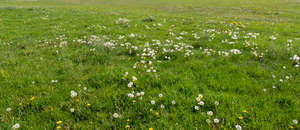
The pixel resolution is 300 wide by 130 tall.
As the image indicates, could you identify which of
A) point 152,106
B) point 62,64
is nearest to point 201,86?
point 152,106

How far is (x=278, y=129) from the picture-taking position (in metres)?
3.29

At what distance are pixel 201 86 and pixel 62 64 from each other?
5.11m

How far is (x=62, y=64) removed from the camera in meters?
6.40

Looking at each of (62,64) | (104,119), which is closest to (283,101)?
(104,119)

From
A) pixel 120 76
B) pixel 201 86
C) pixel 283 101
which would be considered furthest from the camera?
pixel 120 76

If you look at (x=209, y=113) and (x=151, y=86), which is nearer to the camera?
(x=209, y=113)

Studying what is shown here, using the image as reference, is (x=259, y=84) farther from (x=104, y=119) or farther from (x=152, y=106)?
(x=104, y=119)

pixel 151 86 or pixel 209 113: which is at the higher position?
pixel 151 86

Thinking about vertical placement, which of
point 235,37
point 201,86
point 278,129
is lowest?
point 278,129

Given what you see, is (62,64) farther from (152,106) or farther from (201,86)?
(201,86)

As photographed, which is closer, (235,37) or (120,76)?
(120,76)

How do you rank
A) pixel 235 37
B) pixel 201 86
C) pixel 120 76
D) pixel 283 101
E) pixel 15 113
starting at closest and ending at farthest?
1. pixel 15 113
2. pixel 283 101
3. pixel 201 86
4. pixel 120 76
5. pixel 235 37

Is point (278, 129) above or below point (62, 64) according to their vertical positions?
below

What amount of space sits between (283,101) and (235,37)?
5.10m
